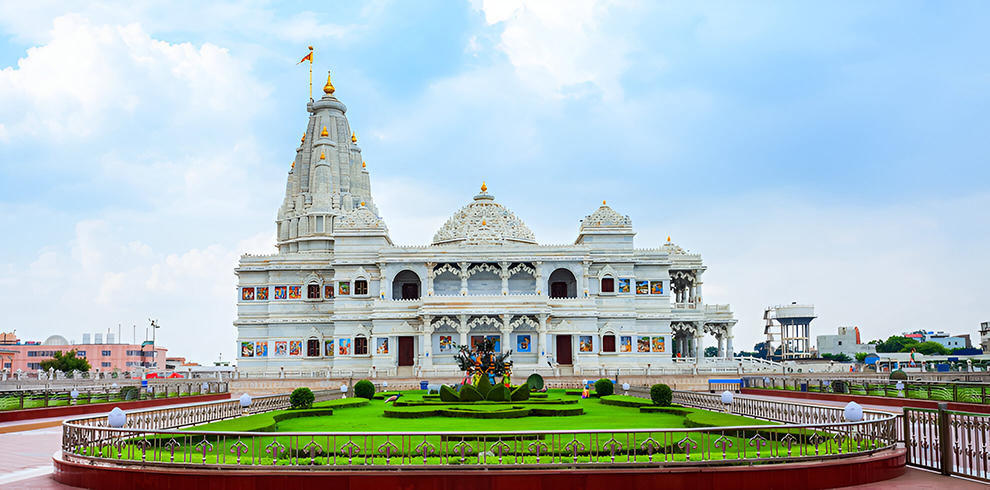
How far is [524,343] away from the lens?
5341 centimetres

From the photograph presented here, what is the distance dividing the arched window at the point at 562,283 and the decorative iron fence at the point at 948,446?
1746 inches

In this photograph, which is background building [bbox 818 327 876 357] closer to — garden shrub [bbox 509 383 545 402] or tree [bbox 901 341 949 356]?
tree [bbox 901 341 949 356]

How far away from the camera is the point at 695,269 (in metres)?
59.3

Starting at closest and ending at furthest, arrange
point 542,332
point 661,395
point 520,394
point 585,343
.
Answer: point 661,395, point 520,394, point 542,332, point 585,343

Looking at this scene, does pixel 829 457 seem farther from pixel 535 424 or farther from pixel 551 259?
pixel 551 259

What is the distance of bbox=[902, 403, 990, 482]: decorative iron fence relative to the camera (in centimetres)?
1246

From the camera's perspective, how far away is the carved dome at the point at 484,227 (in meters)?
57.7

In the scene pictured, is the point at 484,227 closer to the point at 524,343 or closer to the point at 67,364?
the point at 524,343

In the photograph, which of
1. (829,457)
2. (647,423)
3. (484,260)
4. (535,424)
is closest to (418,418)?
(535,424)

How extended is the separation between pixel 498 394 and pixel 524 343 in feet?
88.4

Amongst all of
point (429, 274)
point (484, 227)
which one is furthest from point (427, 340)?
point (484, 227)

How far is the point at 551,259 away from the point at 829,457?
43.5m

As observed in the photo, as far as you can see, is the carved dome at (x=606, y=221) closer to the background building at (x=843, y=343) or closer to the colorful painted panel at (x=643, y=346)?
the colorful painted panel at (x=643, y=346)

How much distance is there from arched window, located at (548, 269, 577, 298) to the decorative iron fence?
4435 cm
